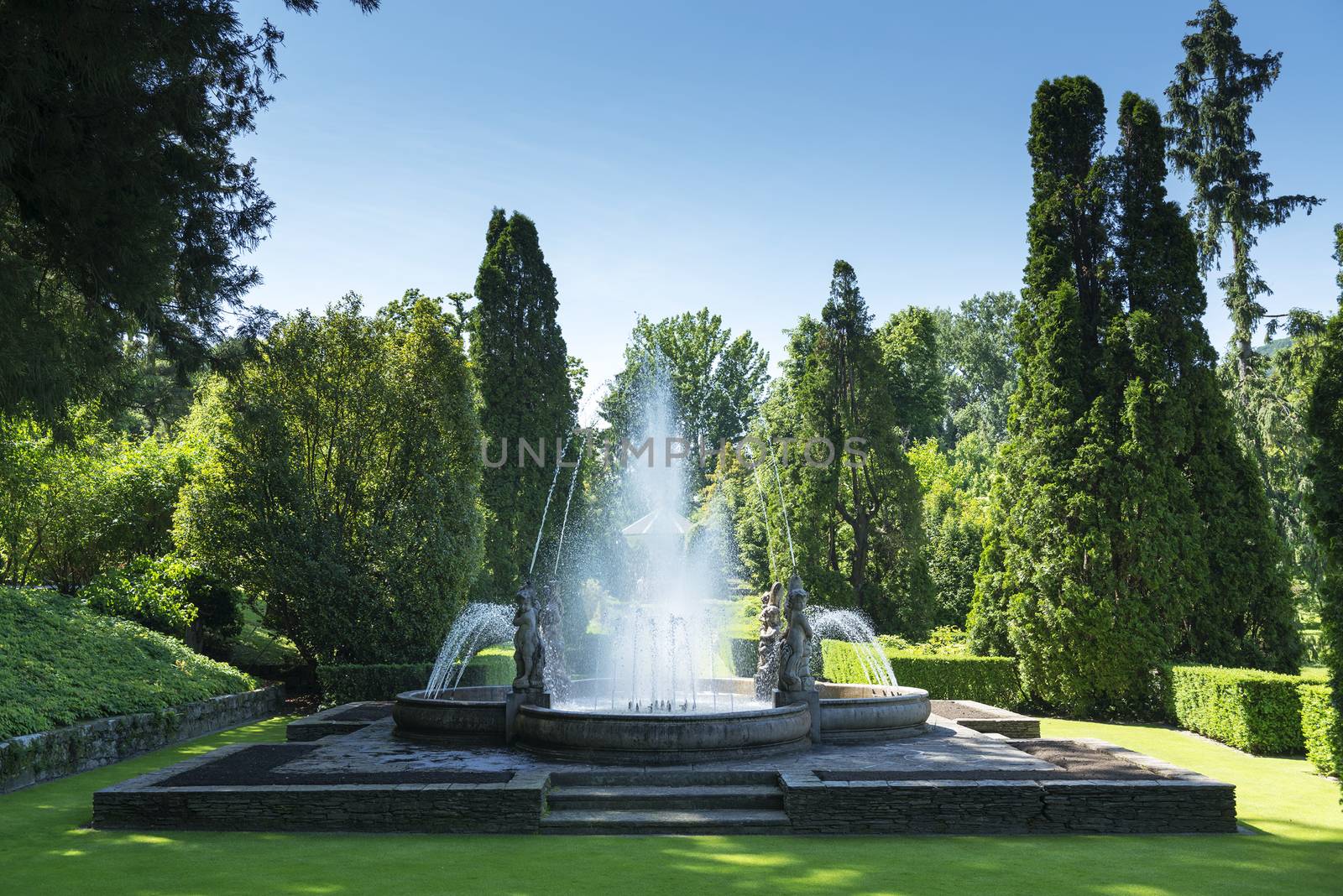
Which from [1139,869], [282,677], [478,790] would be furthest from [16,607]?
[1139,869]

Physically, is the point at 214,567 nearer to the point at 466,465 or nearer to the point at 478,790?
the point at 466,465

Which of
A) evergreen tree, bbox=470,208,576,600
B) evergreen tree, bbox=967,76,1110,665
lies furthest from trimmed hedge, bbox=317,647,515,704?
evergreen tree, bbox=967,76,1110,665

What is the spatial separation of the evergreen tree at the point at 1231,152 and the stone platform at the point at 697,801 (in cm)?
1730

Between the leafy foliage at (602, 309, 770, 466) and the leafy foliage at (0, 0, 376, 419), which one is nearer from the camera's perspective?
the leafy foliage at (0, 0, 376, 419)

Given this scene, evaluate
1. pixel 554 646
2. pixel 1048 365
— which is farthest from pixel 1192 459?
pixel 554 646

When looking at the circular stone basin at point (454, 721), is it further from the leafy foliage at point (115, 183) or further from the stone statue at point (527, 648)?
the leafy foliage at point (115, 183)

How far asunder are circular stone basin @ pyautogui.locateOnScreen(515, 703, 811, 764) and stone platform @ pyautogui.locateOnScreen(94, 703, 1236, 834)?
446 millimetres

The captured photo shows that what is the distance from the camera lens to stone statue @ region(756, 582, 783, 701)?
1367 centimetres

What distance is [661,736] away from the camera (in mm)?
9719

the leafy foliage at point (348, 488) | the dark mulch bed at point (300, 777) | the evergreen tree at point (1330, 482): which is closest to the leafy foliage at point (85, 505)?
the leafy foliage at point (348, 488)

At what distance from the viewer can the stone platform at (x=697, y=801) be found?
825 cm

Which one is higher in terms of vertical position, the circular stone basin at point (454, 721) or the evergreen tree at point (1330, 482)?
the evergreen tree at point (1330, 482)

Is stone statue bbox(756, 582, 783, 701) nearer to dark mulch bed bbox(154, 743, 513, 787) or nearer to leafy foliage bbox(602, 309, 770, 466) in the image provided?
dark mulch bed bbox(154, 743, 513, 787)

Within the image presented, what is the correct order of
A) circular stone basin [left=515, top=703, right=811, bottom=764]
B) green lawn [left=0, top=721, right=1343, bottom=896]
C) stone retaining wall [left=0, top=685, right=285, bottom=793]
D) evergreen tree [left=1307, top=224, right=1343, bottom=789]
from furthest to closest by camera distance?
stone retaining wall [left=0, top=685, right=285, bottom=793]
circular stone basin [left=515, top=703, right=811, bottom=764]
evergreen tree [left=1307, top=224, right=1343, bottom=789]
green lawn [left=0, top=721, right=1343, bottom=896]
